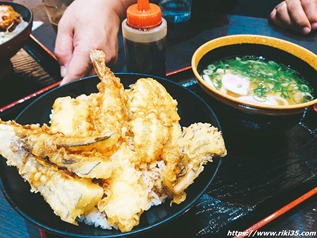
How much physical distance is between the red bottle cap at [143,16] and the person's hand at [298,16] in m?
1.42

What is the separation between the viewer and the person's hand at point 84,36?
1863 mm

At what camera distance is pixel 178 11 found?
8.77ft

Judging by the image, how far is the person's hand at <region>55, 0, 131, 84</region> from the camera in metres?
1.86

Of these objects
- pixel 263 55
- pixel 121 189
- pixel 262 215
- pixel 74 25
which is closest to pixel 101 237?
pixel 121 189

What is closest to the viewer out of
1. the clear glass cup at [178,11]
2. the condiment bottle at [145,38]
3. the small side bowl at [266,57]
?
the small side bowl at [266,57]

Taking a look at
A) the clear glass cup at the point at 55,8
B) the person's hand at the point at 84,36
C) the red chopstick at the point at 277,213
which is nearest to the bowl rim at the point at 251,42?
the red chopstick at the point at 277,213

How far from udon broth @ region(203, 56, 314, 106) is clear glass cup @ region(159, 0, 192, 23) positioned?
111 centimetres

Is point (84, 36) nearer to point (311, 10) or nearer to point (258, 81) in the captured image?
point (258, 81)

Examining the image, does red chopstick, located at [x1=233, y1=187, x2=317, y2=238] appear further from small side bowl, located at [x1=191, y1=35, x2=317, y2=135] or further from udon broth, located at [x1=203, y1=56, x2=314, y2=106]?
udon broth, located at [x1=203, y1=56, x2=314, y2=106]

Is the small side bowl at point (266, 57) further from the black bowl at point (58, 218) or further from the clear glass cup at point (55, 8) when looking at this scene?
the clear glass cup at point (55, 8)

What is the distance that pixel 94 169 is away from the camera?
3.44 ft

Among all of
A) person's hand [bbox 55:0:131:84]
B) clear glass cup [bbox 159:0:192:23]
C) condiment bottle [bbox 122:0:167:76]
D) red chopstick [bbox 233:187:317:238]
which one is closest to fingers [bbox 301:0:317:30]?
clear glass cup [bbox 159:0:192:23]

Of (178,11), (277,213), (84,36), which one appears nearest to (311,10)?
(178,11)

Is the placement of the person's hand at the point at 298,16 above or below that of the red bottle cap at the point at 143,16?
below
